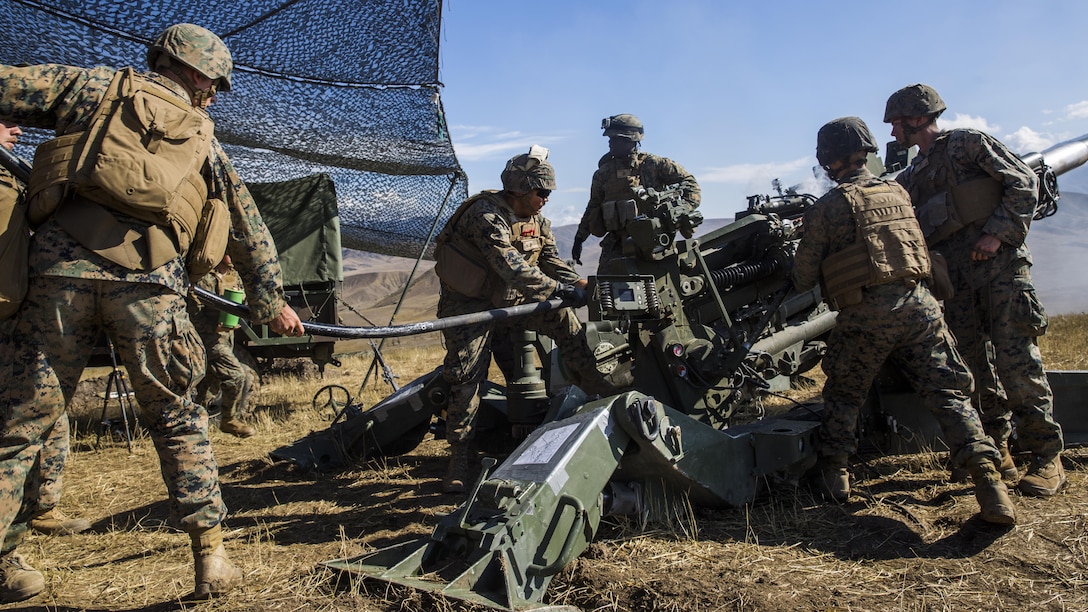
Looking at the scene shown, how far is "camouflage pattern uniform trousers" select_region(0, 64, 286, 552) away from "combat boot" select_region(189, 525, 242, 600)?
0.24ft

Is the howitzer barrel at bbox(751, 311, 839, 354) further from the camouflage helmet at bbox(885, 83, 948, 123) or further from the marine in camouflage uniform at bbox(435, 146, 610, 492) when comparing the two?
the camouflage helmet at bbox(885, 83, 948, 123)

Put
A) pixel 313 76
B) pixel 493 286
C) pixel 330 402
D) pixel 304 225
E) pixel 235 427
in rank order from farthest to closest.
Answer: pixel 304 225 < pixel 313 76 < pixel 330 402 < pixel 235 427 < pixel 493 286

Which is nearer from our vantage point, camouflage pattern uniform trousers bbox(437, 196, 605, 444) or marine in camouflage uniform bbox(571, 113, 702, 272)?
camouflage pattern uniform trousers bbox(437, 196, 605, 444)

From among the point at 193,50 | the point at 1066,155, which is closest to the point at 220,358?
the point at 193,50

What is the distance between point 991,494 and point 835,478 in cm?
82

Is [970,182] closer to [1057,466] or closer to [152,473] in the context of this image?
[1057,466]

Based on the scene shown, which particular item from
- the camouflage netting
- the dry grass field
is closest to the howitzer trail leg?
the dry grass field

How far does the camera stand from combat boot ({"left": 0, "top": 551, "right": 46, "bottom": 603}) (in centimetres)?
320

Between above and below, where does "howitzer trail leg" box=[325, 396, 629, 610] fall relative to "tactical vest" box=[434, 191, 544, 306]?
below

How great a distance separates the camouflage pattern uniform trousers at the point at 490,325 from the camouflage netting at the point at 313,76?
329 cm

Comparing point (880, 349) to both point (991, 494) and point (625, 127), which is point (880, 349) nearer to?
point (991, 494)

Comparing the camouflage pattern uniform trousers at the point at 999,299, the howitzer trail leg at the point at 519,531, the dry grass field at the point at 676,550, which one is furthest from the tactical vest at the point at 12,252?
the camouflage pattern uniform trousers at the point at 999,299

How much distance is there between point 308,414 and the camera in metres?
7.80

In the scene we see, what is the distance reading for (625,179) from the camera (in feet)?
25.3
